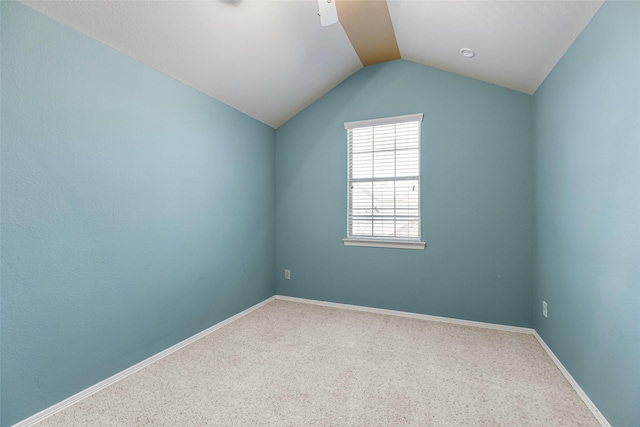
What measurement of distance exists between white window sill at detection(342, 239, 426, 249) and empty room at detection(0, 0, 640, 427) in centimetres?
2

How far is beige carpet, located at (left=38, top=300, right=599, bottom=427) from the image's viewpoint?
1.62 meters

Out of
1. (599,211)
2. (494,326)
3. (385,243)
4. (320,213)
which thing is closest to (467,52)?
(599,211)

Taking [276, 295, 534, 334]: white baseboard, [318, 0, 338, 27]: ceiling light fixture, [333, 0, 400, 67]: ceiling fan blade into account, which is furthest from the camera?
[276, 295, 534, 334]: white baseboard

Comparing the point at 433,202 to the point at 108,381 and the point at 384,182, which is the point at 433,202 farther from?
the point at 108,381

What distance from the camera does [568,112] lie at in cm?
201

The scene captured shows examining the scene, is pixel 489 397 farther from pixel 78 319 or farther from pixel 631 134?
pixel 78 319

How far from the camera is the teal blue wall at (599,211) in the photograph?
137 cm

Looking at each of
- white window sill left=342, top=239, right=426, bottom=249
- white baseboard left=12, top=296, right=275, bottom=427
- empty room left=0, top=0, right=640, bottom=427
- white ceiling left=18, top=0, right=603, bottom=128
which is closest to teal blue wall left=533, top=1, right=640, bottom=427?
empty room left=0, top=0, right=640, bottom=427

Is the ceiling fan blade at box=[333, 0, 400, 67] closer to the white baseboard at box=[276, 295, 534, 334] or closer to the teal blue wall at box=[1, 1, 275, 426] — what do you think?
the teal blue wall at box=[1, 1, 275, 426]

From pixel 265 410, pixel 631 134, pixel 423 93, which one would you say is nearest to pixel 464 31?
pixel 423 93

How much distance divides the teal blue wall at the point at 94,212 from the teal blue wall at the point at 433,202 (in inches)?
45.8

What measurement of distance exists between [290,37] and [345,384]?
279cm

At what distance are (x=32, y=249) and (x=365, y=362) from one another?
7.45 feet

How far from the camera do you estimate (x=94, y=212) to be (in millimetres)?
1869
